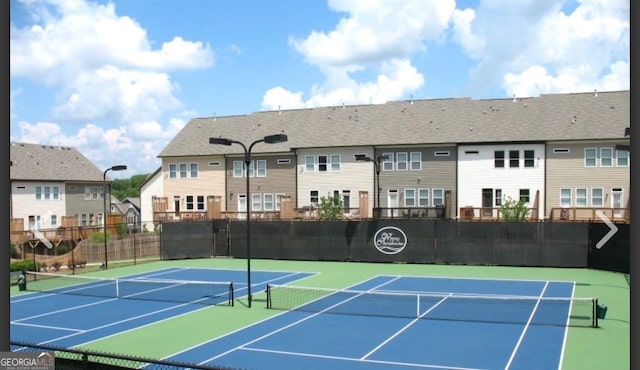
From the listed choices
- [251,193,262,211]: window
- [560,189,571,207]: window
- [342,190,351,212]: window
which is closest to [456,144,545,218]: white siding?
[560,189,571,207]: window

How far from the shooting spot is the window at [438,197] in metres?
39.2

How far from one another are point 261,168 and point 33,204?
1839cm

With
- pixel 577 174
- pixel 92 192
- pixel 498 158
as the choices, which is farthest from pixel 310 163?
pixel 92 192

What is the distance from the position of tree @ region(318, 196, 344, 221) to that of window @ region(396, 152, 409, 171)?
484 centimetres

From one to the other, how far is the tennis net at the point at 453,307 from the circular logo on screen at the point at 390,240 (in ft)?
33.4

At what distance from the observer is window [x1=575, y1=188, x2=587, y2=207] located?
3659 cm

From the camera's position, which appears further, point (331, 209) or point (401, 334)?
point (331, 209)

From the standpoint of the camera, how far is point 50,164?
50.9 meters

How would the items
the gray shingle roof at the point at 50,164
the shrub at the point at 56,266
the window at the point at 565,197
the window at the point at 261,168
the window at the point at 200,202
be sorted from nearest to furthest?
the shrub at the point at 56,266 < the window at the point at 565,197 < the window at the point at 261,168 < the window at the point at 200,202 < the gray shingle roof at the point at 50,164

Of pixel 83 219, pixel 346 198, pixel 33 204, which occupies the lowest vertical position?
pixel 83 219

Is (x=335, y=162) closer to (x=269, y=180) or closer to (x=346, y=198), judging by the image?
(x=346, y=198)

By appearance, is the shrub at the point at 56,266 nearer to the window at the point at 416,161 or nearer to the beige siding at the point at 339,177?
the beige siding at the point at 339,177

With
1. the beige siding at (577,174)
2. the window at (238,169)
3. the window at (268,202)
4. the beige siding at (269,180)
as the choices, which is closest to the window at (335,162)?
the beige siding at (269,180)

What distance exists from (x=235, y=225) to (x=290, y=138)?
11772mm
